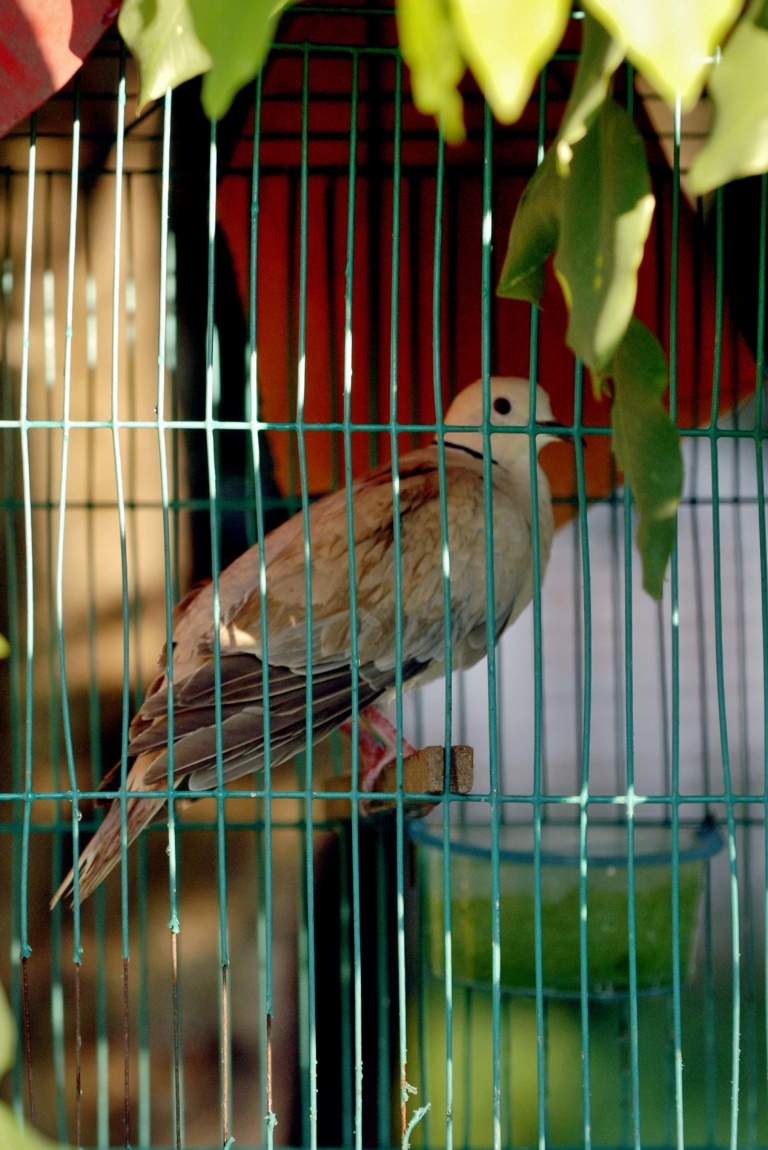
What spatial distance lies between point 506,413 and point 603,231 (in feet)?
3.47

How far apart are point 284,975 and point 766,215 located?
1506 mm

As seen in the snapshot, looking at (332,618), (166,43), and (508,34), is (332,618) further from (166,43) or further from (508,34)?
(508,34)

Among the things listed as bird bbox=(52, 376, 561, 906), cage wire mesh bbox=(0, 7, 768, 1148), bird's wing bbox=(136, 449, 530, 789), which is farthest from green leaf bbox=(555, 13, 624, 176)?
cage wire mesh bbox=(0, 7, 768, 1148)

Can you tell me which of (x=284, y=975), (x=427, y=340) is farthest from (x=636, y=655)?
(x=284, y=975)

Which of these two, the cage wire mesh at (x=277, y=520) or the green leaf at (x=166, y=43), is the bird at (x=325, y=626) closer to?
the cage wire mesh at (x=277, y=520)

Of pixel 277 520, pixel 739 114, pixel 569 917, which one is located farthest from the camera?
pixel 277 520

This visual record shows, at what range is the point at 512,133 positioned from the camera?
172cm

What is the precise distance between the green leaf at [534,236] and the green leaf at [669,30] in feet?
1.00

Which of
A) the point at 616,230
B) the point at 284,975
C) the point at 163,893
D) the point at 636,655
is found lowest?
the point at 284,975

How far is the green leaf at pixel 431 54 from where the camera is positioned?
0.29 meters

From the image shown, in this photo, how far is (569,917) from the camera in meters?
1.36

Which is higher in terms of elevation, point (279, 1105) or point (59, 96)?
point (59, 96)

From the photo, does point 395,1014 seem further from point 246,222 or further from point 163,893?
point 246,222

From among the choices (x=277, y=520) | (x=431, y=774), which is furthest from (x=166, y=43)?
(x=277, y=520)
